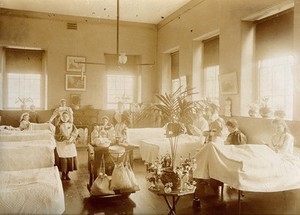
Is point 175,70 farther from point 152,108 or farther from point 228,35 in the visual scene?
point 152,108

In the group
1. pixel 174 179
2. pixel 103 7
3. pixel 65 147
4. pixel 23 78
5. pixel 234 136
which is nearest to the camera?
pixel 174 179

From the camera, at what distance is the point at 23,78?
9719 mm

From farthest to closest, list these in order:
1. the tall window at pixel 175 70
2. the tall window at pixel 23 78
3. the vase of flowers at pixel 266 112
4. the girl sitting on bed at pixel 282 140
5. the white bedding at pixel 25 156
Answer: the tall window at pixel 175 70, the tall window at pixel 23 78, the vase of flowers at pixel 266 112, the white bedding at pixel 25 156, the girl sitting on bed at pixel 282 140

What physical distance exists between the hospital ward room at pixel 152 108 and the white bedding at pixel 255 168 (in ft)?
0.05

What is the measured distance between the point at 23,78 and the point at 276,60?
7.61 metres

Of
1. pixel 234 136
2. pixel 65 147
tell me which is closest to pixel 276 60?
pixel 234 136

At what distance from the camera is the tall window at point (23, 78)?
31.3 feet

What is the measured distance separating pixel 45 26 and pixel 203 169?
767 cm

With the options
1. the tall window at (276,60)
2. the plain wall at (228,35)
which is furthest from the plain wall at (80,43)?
the tall window at (276,60)

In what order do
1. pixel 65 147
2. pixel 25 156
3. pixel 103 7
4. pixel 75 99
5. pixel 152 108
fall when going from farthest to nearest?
pixel 75 99
pixel 103 7
pixel 65 147
pixel 25 156
pixel 152 108

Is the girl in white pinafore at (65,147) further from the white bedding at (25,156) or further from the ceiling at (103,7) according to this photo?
the ceiling at (103,7)

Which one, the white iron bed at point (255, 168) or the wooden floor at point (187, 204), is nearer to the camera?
the white iron bed at point (255, 168)

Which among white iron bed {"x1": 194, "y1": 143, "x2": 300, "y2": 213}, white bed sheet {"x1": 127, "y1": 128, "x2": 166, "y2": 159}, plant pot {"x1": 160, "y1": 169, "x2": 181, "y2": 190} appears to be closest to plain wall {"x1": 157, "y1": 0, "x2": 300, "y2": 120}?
white iron bed {"x1": 194, "y1": 143, "x2": 300, "y2": 213}

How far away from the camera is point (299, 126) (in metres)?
4.80
